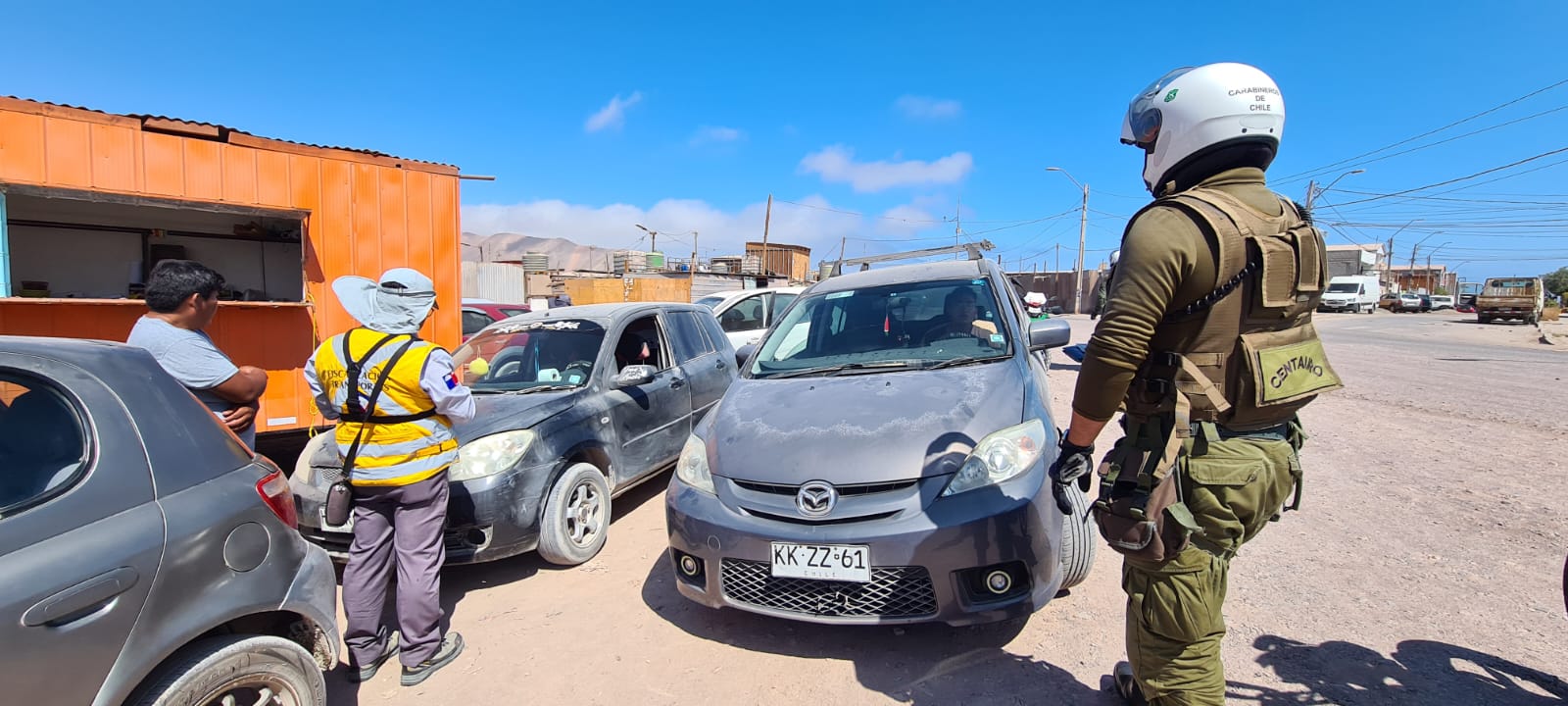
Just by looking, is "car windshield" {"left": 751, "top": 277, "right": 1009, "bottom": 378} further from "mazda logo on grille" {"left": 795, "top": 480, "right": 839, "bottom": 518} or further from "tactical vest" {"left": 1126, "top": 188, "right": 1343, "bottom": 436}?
"tactical vest" {"left": 1126, "top": 188, "right": 1343, "bottom": 436}

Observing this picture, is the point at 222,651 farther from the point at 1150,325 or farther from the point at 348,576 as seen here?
the point at 1150,325

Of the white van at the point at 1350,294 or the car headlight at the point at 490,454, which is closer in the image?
the car headlight at the point at 490,454

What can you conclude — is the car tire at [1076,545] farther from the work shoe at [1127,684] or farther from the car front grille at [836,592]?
the car front grille at [836,592]

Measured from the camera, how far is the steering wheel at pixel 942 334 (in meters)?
3.80

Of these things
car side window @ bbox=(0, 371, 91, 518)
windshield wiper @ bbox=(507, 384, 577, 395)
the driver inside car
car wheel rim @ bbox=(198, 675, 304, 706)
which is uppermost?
the driver inside car

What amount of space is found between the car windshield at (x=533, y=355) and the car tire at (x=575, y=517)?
2.16 ft

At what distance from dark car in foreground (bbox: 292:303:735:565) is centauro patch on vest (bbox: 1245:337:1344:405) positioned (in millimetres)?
3123

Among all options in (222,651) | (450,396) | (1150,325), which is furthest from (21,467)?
(1150,325)

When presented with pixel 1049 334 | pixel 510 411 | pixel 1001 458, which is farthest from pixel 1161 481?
pixel 510 411

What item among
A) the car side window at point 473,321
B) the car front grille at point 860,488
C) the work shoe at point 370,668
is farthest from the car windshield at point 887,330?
the car side window at point 473,321

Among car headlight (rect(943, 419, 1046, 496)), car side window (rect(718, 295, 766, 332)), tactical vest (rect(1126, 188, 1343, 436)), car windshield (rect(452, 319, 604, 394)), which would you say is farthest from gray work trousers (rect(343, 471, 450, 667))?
car side window (rect(718, 295, 766, 332))

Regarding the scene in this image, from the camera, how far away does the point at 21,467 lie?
165 centimetres

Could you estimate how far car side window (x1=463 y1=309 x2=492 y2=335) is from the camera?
426 inches

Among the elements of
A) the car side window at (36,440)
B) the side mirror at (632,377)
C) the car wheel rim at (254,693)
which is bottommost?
the car wheel rim at (254,693)
